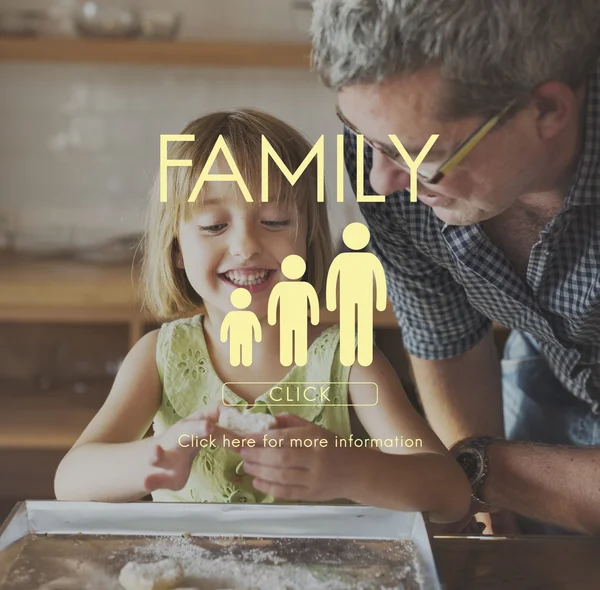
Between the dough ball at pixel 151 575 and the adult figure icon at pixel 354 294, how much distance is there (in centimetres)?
22

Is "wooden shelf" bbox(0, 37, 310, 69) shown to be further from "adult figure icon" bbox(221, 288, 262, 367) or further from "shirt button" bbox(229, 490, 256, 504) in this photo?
"shirt button" bbox(229, 490, 256, 504)

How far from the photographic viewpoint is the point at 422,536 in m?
0.66

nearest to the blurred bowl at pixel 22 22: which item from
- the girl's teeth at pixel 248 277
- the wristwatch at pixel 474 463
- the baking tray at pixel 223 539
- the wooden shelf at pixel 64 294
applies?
the wooden shelf at pixel 64 294

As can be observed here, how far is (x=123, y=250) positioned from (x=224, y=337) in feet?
0.40

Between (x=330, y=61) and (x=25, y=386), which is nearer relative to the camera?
(x=330, y=61)

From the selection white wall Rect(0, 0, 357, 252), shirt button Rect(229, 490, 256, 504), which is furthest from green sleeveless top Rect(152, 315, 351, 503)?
white wall Rect(0, 0, 357, 252)

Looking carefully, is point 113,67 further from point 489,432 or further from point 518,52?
point 489,432

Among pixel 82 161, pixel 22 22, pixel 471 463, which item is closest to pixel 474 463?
pixel 471 463

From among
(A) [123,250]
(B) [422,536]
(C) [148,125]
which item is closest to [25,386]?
(A) [123,250]

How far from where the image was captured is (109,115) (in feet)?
2.61

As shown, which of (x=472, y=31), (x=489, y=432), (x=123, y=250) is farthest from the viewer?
(x=489, y=432)

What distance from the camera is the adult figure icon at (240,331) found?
27.0 inches

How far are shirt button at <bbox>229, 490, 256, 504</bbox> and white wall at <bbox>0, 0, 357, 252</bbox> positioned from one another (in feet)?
0.77

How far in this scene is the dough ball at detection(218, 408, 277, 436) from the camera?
66cm
